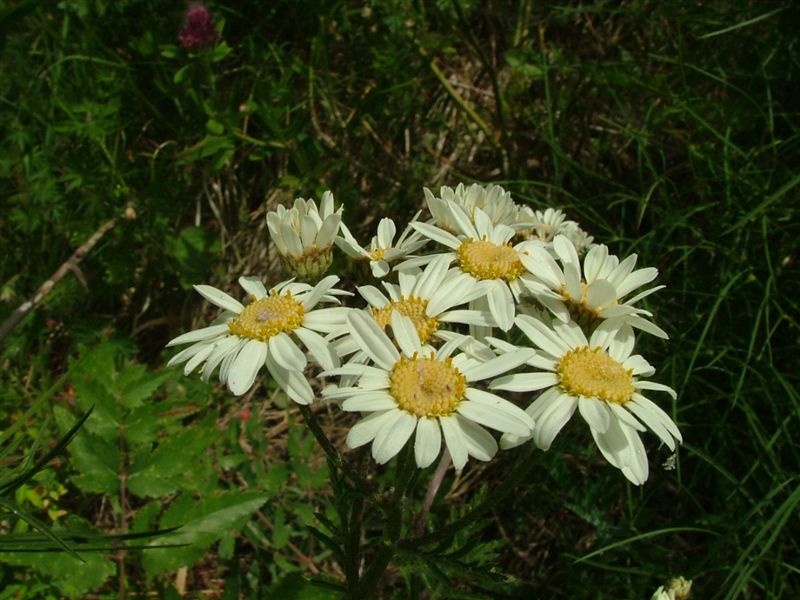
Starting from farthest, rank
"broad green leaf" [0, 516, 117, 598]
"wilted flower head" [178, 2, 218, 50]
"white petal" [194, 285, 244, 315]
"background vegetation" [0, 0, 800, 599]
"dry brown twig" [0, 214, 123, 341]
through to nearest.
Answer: "dry brown twig" [0, 214, 123, 341] < "wilted flower head" [178, 2, 218, 50] < "background vegetation" [0, 0, 800, 599] < "broad green leaf" [0, 516, 117, 598] < "white petal" [194, 285, 244, 315]

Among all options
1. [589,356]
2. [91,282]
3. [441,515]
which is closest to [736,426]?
[441,515]

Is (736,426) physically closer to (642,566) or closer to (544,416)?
(642,566)

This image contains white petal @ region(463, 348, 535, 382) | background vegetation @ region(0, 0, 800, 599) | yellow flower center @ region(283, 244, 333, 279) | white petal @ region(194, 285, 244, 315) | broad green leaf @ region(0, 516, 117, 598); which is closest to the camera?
white petal @ region(463, 348, 535, 382)

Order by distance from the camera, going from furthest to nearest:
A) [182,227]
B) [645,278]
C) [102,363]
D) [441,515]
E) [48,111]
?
1. [182,227]
2. [48,111]
3. [441,515]
4. [102,363]
5. [645,278]

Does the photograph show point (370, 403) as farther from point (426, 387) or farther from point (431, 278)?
point (431, 278)

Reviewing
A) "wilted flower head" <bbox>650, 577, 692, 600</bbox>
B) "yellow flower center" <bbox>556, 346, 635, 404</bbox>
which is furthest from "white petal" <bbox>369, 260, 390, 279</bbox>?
"wilted flower head" <bbox>650, 577, 692, 600</bbox>

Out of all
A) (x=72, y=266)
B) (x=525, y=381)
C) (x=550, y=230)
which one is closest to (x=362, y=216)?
(x=72, y=266)

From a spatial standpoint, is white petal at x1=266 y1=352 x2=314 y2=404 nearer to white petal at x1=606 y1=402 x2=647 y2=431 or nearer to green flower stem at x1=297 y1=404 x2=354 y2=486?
green flower stem at x1=297 y1=404 x2=354 y2=486
